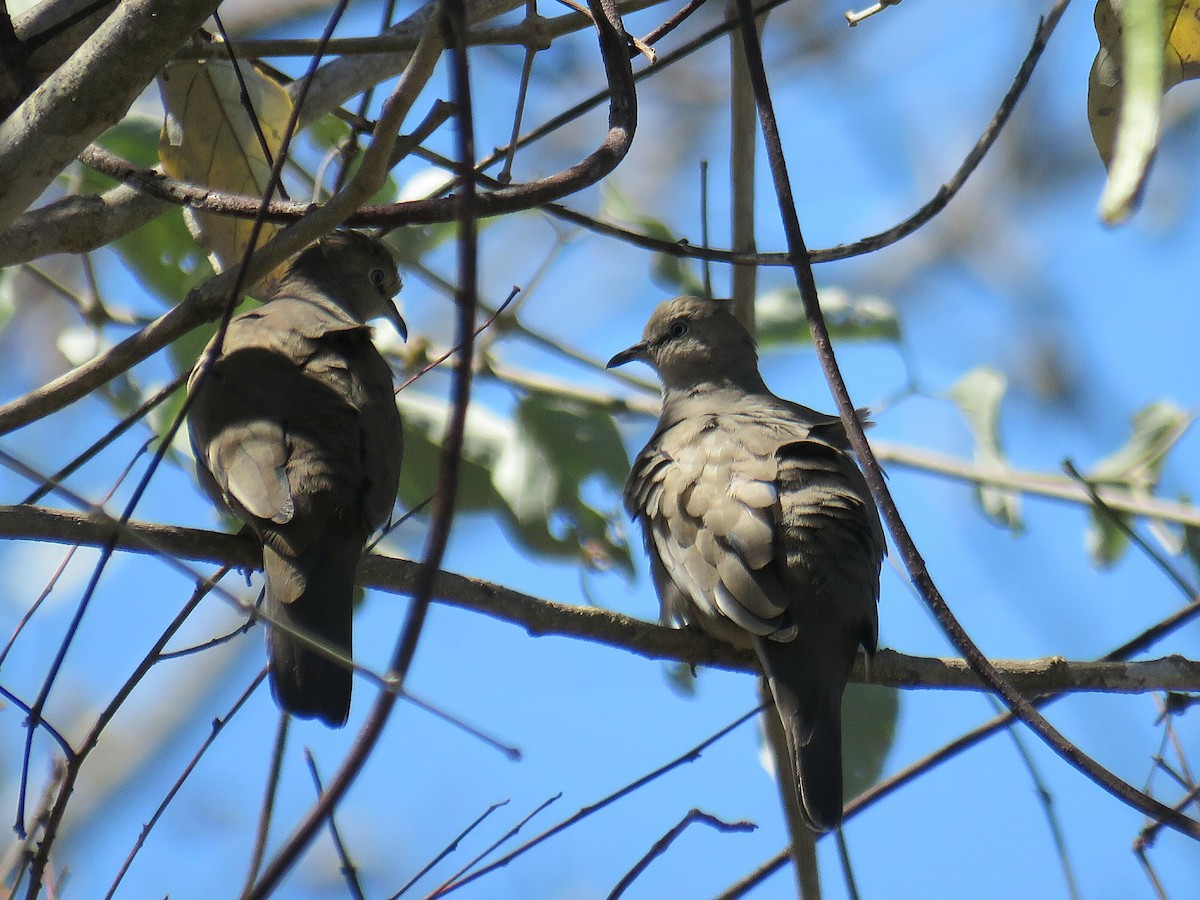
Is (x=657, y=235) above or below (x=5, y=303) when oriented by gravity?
above

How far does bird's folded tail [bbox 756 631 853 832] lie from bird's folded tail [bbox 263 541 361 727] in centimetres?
143

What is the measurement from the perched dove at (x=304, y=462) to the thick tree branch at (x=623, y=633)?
148 millimetres

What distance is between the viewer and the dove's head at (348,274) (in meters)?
5.99

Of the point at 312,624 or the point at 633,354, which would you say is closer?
the point at 312,624

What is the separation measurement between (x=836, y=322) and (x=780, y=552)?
A: 6.93 ft

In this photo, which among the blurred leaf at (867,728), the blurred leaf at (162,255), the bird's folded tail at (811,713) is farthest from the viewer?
the blurred leaf at (162,255)

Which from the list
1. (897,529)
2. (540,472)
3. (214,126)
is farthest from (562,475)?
(897,529)

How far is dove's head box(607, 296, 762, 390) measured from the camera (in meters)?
6.66

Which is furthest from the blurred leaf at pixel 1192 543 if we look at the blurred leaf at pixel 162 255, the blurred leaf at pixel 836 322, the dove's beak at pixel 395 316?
the blurred leaf at pixel 162 255

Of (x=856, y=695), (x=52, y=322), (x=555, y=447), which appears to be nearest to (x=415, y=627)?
(x=856, y=695)

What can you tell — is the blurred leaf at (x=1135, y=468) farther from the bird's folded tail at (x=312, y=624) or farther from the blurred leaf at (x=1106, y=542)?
the bird's folded tail at (x=312, y=624)

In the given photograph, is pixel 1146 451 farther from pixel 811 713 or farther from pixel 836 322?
pixel 811 713

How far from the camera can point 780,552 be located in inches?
186

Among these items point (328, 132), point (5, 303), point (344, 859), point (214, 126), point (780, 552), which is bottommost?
point (344, 859)
